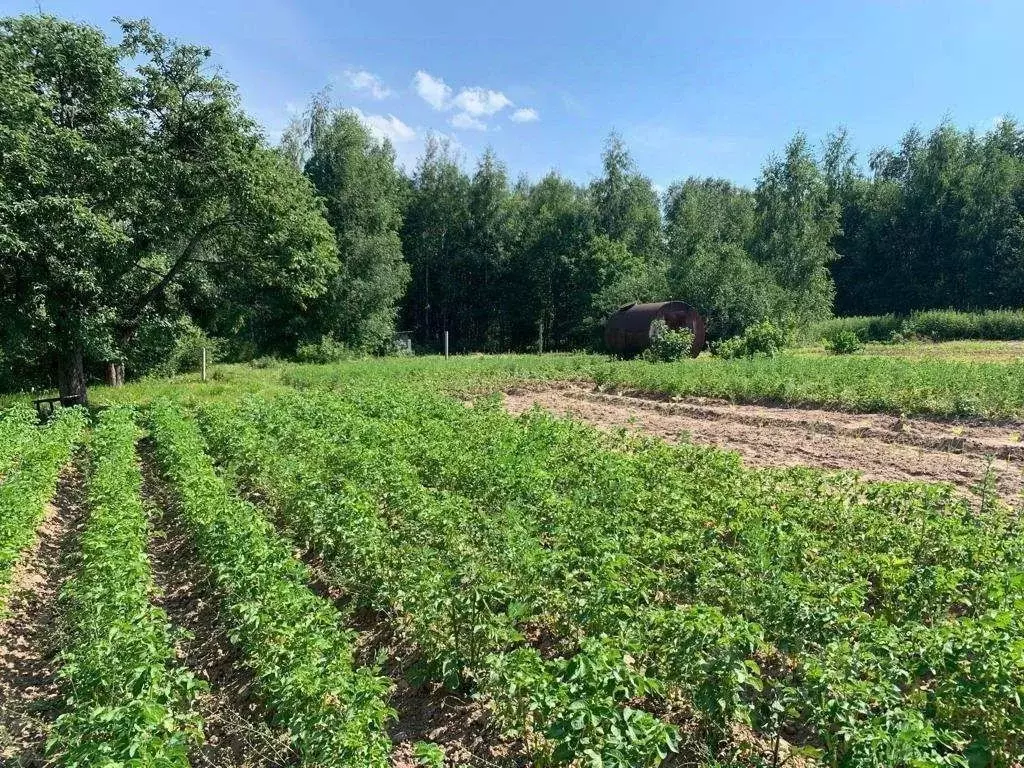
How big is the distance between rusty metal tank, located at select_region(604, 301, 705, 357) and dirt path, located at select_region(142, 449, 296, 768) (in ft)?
74.4

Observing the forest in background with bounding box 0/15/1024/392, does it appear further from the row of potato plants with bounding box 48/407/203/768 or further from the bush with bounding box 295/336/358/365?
the row of potato plants with bounding box 48/407/203/768

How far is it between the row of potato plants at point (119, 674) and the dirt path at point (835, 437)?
8.89 metres

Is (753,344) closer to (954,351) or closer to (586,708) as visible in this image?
(954,351)

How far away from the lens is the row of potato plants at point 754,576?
375 centimetres

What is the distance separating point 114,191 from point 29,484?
1040 centimetres

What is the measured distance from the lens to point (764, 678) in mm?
5008

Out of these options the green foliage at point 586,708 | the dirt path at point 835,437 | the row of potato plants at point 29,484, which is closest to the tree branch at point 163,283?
the row of potato plants at point 29,484

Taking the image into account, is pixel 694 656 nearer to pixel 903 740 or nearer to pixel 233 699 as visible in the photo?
pixel 903 740

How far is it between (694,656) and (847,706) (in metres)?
0.88

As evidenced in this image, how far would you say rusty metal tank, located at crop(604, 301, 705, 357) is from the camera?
94.5ft

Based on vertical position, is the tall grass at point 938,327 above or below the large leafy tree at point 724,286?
below

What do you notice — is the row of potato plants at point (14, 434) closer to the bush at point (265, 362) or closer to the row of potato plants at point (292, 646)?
the row of potato plants at point (292, 646)

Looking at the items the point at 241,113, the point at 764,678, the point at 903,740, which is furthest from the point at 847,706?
the point at 241,113

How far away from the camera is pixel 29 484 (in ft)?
27.3
